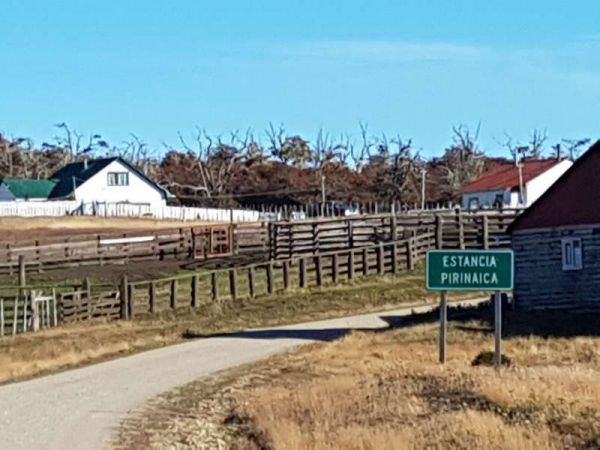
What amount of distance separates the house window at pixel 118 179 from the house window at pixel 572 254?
73356 millimetres

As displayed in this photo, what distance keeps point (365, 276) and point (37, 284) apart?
1369 cm

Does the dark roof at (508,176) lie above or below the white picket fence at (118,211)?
above

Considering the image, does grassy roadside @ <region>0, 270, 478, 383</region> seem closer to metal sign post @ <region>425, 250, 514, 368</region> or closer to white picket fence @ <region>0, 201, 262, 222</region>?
metal sign post @ <region>425, 250, 514, 368</region>

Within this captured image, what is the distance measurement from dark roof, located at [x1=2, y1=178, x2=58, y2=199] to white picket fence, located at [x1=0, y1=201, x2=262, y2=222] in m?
5.76

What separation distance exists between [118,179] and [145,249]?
150ft

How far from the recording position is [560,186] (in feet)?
125

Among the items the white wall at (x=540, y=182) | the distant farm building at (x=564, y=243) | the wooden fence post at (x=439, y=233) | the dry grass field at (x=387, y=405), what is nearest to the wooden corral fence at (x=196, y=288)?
the wooden fence post at (x=439, y=233)

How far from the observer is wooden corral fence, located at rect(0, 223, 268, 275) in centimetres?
6012

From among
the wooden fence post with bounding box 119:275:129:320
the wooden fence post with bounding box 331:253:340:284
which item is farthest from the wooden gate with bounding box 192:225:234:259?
the wooden fence post with bounding box 119:275:129:320

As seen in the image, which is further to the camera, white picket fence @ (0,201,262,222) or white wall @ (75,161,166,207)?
white wall @ (75,161,166,207)

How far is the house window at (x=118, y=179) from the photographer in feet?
353

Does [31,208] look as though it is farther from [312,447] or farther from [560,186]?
[312,447]

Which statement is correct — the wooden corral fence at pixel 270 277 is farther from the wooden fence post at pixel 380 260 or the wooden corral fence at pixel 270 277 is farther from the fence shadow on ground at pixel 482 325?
the fence shadow on ground at pixel 482 325

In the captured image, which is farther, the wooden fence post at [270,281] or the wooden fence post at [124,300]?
the wooden fence post at [270,281]
